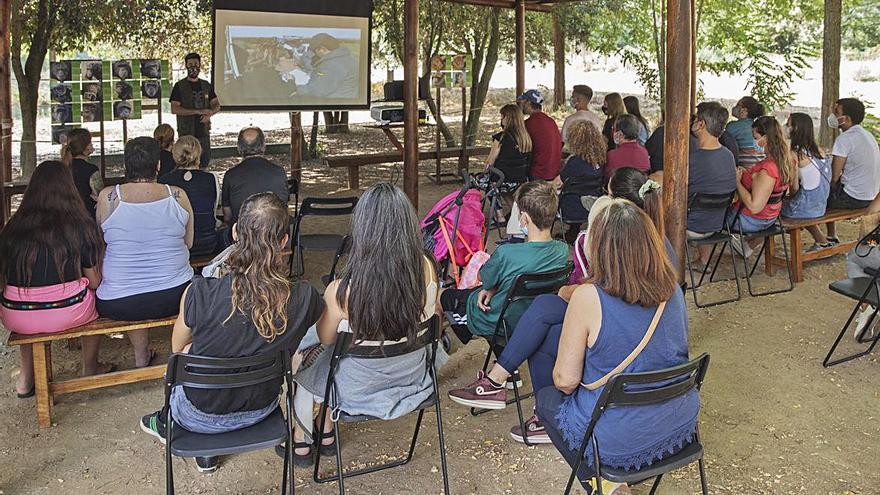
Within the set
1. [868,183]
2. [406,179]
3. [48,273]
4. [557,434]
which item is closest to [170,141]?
[406,179]

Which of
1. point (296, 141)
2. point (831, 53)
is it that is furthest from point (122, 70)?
point (831, 53)

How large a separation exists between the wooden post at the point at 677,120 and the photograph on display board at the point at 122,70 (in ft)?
18.3

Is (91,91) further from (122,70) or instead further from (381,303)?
(381,303)

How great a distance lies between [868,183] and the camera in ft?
20.6

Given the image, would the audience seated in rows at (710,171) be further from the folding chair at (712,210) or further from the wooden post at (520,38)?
the wooden post at (520,38)

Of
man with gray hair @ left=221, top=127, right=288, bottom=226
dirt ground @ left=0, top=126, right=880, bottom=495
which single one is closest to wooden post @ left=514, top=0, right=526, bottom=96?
man with gray hair @ left=221, top=127, right=288, bottom=226

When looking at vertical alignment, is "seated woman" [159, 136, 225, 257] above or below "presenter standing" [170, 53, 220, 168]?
below

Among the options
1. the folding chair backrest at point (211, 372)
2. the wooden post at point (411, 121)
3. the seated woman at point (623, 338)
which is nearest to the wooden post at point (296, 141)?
the wooden post at point (411, 121)

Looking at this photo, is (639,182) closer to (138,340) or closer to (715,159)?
(715,159)

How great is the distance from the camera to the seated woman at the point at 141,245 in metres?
3.91

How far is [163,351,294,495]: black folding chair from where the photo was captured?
2680mm

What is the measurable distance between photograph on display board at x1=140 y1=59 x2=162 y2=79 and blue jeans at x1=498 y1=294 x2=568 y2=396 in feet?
21.6

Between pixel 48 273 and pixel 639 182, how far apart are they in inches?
106

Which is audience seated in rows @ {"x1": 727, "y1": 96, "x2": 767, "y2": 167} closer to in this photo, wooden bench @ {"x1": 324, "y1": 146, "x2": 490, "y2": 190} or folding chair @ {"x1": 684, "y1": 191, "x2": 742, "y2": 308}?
folding chair @ {"x1": 684, "y1": 191, "x2": 742, "y2": 308}
